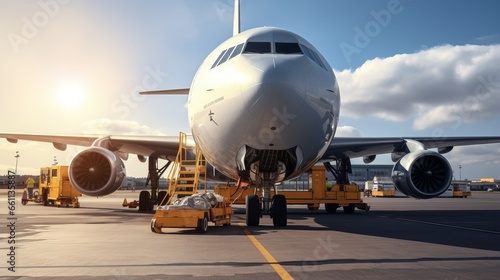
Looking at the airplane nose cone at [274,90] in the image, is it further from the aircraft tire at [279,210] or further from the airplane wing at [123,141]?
the airplane wing at [123,141]

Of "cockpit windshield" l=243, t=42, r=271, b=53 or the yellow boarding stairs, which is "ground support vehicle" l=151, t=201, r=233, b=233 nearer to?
the yellow boarding stairs

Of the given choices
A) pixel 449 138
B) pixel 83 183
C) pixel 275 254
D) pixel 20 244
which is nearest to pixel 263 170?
pixel 275 254

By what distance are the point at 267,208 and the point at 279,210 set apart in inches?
15.0

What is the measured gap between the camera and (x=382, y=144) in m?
19.0

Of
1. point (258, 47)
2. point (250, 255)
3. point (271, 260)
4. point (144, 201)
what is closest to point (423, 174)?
point (258, 47)

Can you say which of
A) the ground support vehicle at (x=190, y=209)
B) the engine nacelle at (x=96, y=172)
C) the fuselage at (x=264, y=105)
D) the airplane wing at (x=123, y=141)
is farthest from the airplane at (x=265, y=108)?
the airplane wing at (x=123, y=141)

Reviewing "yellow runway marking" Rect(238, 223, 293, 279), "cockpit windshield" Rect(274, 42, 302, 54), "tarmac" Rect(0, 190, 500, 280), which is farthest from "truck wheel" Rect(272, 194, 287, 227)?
"cockpit windshield" Rect(274, 42, 302, 54)

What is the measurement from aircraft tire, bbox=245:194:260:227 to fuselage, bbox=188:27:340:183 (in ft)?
1.94

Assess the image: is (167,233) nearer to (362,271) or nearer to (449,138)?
(362,271)

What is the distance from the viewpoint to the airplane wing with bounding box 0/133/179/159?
1833 centimetres

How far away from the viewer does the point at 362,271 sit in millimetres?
6074

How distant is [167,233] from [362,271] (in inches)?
249

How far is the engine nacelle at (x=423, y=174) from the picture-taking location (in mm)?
15633

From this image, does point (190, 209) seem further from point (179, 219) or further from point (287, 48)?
point (287, 48)
